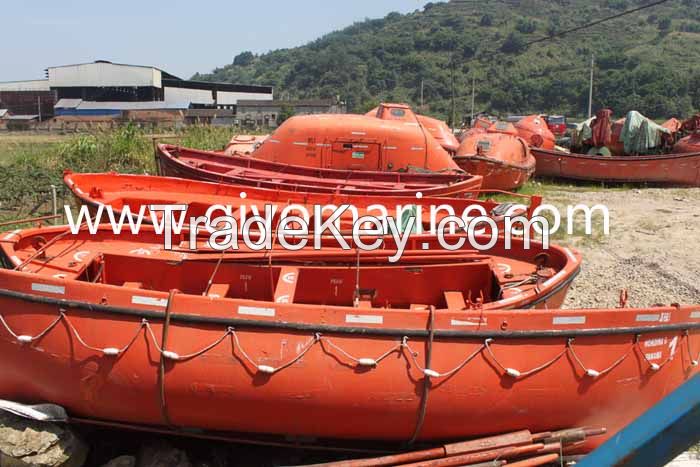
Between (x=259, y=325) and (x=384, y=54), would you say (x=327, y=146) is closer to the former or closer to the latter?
(x=259, y=325)

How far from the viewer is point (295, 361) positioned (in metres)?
3.82

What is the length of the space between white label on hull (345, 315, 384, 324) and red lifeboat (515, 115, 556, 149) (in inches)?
587

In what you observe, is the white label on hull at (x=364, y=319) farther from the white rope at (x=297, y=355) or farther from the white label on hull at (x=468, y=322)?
the white label on hull at (x=468, y=322)

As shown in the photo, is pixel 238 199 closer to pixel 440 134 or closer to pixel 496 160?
pixel 496 160

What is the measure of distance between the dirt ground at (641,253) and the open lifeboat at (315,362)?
3.22 meters

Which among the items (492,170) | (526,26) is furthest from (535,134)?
(526,26)

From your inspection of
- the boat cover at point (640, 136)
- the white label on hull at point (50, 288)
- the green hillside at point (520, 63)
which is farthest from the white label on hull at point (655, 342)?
the green hillside at point (520, 63)

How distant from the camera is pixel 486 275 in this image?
5410 mm

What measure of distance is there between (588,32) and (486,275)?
107 m

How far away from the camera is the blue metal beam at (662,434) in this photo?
1767mm

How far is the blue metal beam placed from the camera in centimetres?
177

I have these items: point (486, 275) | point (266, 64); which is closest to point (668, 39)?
point (486, 275)

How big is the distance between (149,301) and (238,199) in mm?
4514

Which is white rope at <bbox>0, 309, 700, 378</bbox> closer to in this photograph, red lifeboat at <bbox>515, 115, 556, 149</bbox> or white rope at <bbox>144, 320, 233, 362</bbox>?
white rope at <bbox>144, 320, 233, 362</bbox>
